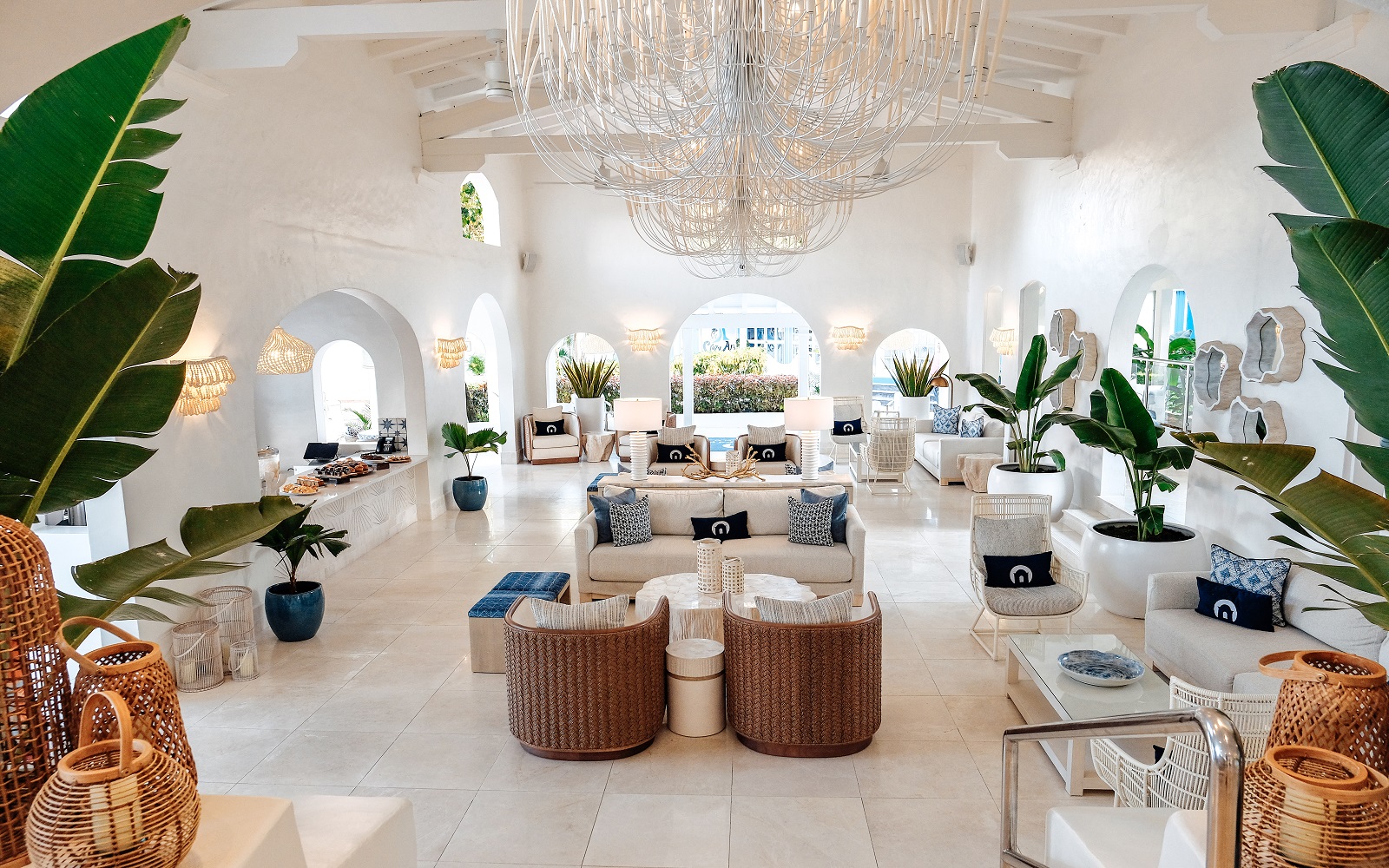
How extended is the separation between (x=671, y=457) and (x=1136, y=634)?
22.4 feet

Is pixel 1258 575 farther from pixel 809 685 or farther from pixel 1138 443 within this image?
pixel 809 685

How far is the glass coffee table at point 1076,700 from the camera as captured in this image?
4.73 metres

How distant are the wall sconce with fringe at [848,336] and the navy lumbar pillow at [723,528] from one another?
29.1 ft

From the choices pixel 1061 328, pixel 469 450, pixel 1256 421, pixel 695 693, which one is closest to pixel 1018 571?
pixel 1256 421

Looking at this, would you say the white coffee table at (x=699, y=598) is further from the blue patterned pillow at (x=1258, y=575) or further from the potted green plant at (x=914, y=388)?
the potted green plant at (x=914, y=388)

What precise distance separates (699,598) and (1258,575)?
3.76 metres

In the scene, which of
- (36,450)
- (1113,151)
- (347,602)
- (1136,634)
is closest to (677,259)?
→ (1113,151)

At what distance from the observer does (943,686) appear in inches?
243

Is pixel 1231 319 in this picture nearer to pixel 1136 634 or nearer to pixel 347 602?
pixel 1136 634

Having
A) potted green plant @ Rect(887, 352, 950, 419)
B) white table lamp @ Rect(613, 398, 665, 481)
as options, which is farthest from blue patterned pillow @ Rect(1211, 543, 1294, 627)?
potted green plant @ Rect(887, 352, 950, 419)

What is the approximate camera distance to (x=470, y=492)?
39.5 feet

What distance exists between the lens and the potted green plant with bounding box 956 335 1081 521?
10031 mm

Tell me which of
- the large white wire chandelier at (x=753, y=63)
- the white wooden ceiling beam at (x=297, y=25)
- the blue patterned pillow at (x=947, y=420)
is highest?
the white wooden ceiling beam at (x=297, y=25)

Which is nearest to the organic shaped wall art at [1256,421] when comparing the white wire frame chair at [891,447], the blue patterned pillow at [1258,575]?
the blue patterned pillow at [1258,575]
